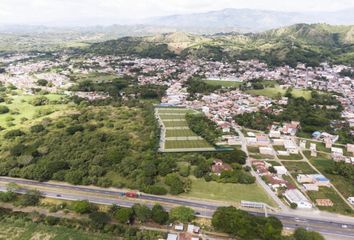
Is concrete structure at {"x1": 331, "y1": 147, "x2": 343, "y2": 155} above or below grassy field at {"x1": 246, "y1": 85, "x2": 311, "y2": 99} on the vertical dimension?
above

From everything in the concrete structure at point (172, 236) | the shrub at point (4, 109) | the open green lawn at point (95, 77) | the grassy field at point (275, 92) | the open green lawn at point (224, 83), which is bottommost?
the open green lawn at point (95, 77)

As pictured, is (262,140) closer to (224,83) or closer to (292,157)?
(292,157)

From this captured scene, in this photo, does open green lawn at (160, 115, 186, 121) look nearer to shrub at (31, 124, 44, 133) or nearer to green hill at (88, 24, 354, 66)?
shrub at (31, 124, 44, 133)

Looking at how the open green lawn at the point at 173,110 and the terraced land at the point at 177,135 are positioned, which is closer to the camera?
the terraced land at the point at 177,135

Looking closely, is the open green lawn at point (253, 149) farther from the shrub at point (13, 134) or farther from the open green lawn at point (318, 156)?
the shrub at point (13, 134)

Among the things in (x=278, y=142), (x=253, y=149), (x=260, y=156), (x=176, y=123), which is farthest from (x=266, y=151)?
(x=176, y=123)

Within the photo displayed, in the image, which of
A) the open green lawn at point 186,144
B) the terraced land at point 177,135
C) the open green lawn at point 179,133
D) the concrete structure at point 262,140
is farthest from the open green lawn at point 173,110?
the concrete structure at point 262,140

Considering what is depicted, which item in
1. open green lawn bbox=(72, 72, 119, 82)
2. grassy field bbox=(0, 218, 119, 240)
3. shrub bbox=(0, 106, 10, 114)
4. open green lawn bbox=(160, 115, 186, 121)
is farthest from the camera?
open green lawn bbox=(72, 72, 119, 82)

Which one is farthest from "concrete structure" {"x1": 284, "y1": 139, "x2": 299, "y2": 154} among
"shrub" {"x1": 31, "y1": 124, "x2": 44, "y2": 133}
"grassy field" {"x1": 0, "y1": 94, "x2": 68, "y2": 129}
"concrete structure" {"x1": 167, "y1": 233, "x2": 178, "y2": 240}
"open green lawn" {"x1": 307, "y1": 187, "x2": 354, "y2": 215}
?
"grassy field" {"x1": 0, "y1": 94, "x2": 68, "y2": 129}

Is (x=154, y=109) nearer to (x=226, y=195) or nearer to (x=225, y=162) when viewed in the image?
(x=225, y=162)
